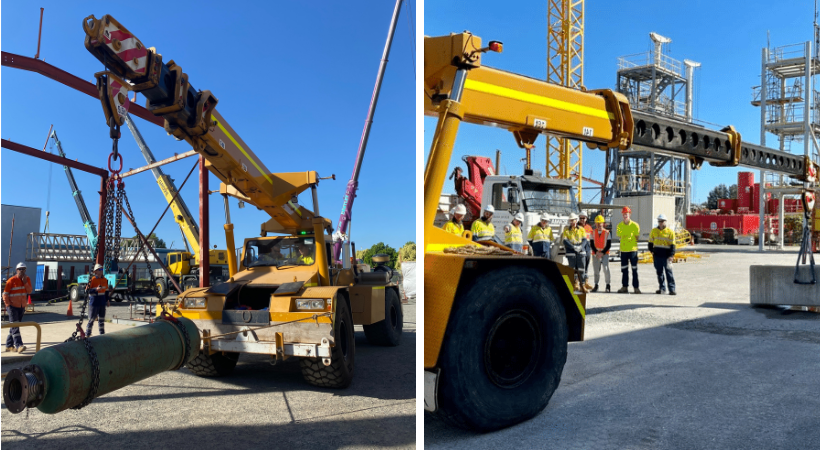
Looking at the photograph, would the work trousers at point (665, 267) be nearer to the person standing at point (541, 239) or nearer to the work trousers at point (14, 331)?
the person standing at point (541, 239)

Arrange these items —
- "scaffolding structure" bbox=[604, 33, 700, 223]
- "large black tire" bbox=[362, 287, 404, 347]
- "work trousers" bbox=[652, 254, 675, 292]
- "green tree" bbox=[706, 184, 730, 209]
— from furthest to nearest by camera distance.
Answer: "green tree" bbox=[706, 184, 730, 209], "scaffolding structure" bbox=[604, 33, 700, 223], "work trousers" bbox=[652, 254, 675, 292], "large black tire" bbox=[362, 287, 404, 347]

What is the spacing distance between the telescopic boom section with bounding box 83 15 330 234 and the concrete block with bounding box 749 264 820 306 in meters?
5.52

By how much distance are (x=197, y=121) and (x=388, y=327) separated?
3.63 meters

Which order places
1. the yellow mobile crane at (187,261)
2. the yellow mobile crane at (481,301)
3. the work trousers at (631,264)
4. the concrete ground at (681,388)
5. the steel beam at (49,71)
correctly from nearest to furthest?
the yellow mobile crane at (481,301), the concrete ground at (681,388), the steel beam at (49,71), the work trousers at (631,264), the yellow mobile crane at (187,261)

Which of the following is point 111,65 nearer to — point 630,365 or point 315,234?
point 315,234

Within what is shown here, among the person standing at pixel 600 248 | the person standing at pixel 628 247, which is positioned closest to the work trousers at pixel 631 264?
the person standing at pixel 628 247

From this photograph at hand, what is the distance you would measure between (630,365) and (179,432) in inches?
125

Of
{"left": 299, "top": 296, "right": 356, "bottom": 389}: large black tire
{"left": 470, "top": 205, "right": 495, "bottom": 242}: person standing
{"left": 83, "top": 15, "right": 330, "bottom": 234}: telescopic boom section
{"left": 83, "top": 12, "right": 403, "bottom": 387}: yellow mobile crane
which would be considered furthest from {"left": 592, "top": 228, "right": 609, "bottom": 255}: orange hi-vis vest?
{"left": 299, "top": 296, "right": 356, "bottom": 389}: large black tire

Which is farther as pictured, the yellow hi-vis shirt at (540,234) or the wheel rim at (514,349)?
the yellow hi-vis shirt at (540,234)

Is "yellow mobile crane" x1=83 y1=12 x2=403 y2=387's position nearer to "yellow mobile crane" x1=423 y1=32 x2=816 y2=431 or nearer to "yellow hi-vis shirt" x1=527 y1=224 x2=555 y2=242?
"yellow mobile crane" x1=423 y1=32 x2=816 y2=431

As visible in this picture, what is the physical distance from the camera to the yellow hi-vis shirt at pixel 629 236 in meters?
8.70

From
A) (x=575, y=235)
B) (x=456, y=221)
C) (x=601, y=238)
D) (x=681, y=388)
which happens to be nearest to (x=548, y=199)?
(x=601, y=238)

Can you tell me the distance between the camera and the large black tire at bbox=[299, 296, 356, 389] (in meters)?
4.52

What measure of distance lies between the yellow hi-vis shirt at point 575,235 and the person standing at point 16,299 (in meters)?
7.31
